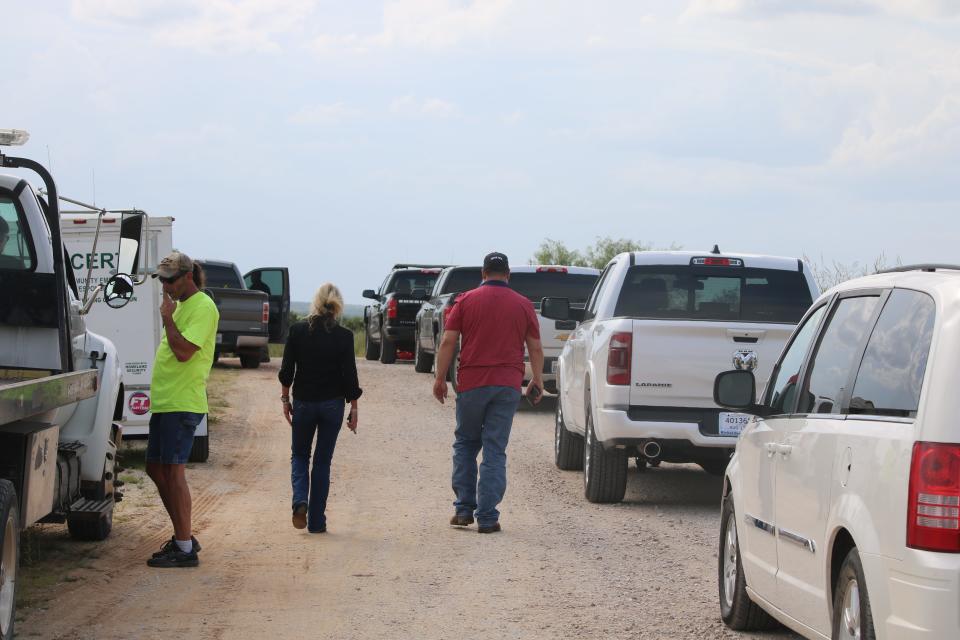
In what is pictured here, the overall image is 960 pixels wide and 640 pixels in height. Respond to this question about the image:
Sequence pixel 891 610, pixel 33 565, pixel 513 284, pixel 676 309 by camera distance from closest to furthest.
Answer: pixel 891 610, pixel 33 565, pixel 676 309, pixel 513 284

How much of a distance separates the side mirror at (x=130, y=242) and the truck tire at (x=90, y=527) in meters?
1.66

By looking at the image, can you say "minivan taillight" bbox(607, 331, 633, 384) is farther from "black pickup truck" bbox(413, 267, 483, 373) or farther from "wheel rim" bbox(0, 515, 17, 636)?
"black pickup truck" bbox(413, 267, 483, 373)

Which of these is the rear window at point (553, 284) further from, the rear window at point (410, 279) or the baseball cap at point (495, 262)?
the rear window at point (410, 279)

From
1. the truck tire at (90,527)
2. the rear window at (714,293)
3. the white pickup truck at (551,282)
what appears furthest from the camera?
the white pickup truck at (551,282)

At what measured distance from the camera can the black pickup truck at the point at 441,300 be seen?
22.6 m

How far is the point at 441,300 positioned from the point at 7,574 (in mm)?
16695

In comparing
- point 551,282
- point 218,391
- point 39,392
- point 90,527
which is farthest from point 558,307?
point 218,391

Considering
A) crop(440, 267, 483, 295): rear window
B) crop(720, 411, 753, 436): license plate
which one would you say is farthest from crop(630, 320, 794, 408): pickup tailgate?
crop(440, 267, 483, 295): rear window

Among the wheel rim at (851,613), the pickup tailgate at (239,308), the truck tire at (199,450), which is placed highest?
the pickup tailgate at (239,308)

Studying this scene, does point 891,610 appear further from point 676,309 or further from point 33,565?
point 676,309

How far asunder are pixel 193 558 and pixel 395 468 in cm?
542

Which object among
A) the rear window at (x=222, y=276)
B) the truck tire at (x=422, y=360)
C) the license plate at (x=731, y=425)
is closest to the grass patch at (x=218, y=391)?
the rear window at (x=222, y=276)

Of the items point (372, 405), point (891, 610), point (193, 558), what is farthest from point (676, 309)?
point (372, 405)

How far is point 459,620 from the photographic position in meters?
7.31
